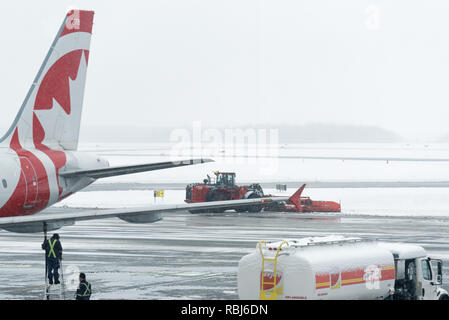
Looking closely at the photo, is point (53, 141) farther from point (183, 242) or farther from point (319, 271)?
point (319, 271)

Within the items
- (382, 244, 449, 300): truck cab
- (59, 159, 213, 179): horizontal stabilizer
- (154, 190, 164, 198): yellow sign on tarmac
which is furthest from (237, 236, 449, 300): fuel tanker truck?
(154, 190, 164, 198): yellow sign on tarmac

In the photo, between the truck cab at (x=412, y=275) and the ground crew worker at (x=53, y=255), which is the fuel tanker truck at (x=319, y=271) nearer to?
the truck cab at (x=412, y=275)

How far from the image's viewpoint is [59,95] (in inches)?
1113

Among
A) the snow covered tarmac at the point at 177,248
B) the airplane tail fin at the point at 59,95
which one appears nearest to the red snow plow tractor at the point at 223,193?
the snow covered tarmac at the point at 177,248

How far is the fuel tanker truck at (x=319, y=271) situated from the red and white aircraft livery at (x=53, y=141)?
5.51 meters

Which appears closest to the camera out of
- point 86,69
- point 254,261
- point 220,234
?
point 254,261

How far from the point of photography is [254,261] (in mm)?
18172

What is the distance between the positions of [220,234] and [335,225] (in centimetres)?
772

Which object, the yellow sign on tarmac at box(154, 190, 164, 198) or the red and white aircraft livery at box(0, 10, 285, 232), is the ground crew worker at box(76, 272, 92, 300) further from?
the yellow sign on tarmac at box(154, 190, 164, 198)

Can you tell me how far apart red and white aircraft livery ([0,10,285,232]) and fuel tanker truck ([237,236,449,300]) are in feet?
18.1

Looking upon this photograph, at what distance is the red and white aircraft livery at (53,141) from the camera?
2492cm
